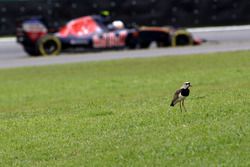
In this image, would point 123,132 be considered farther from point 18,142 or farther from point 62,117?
point 62,117

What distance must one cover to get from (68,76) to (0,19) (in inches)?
441

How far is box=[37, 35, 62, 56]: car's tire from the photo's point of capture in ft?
86.8

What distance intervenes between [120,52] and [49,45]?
7.78ft

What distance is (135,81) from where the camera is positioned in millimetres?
17500

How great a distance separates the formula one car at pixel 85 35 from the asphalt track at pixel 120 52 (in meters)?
0.35

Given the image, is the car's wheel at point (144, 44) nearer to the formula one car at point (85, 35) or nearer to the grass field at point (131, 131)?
the formula one car at point (85, 35)

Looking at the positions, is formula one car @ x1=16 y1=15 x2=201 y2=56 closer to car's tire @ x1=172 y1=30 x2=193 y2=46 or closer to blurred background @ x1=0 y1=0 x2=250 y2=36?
car's tire @ x1=172 y1=30 x2=193 y2=46

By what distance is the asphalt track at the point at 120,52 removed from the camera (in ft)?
80.4

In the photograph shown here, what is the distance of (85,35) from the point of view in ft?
87.0

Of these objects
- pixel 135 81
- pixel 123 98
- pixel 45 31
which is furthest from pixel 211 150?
pixel 45 31

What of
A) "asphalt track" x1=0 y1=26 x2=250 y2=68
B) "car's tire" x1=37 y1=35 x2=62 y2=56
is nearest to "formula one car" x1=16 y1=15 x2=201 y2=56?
"car's tire" x1=37 y1=35 x2=62 y2=56

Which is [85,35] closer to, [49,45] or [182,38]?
[49,45]

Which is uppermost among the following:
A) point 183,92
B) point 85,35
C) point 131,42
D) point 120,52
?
point 183,92

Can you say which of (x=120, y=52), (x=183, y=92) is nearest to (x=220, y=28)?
(x=120, y=52)
